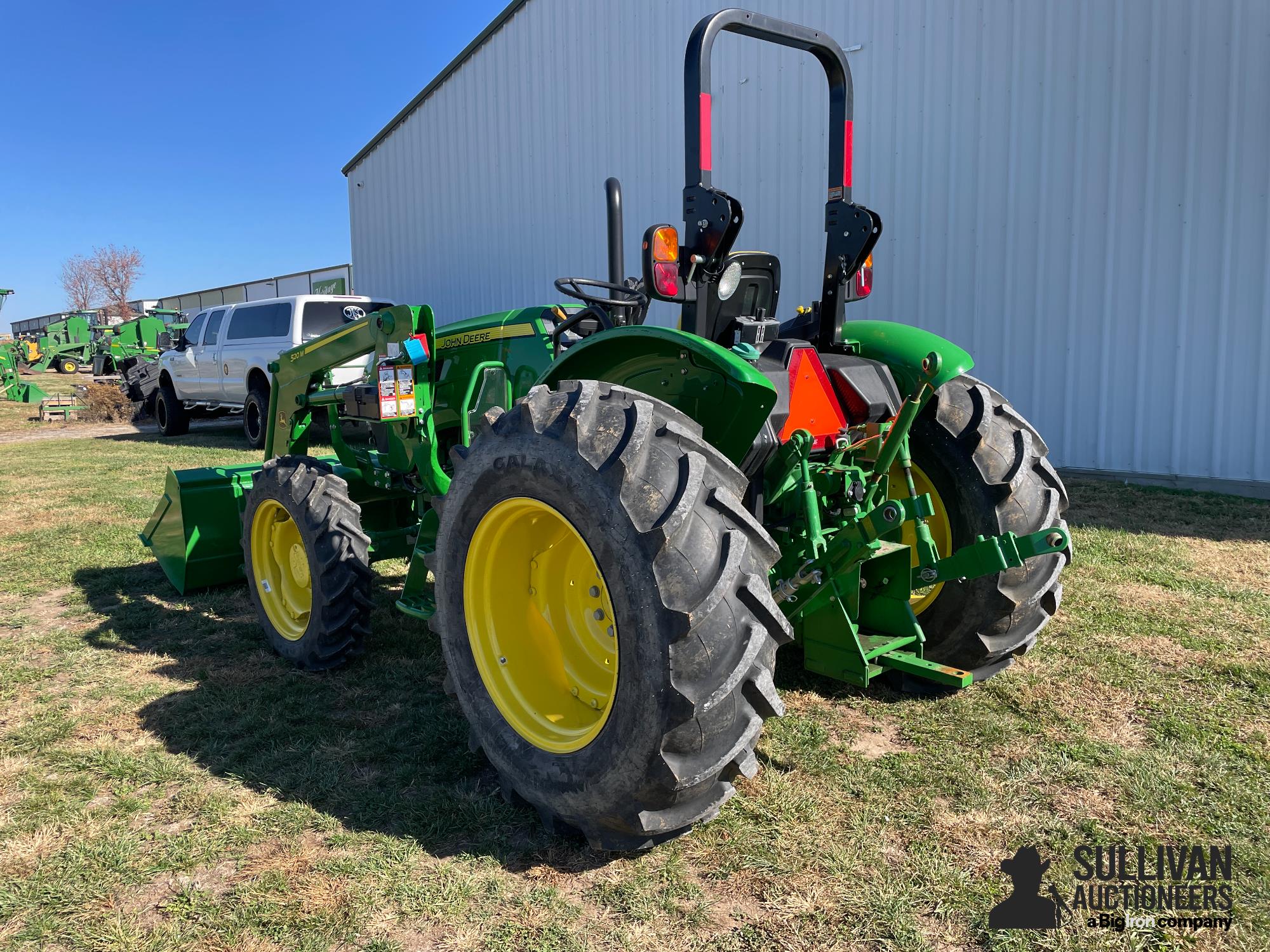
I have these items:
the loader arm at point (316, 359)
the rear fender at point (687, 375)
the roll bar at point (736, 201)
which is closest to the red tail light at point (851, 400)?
the roll bar at point (736, 201)

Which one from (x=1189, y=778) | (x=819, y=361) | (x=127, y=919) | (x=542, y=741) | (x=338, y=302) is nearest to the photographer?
(x=127, y=919)

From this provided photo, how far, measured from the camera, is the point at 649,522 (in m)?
2.12

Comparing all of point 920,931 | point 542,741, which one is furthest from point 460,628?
point 920,931

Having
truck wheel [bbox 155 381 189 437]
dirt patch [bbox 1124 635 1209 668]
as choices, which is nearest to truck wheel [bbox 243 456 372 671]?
dirt patch [bbox 1124 635 1209 668]

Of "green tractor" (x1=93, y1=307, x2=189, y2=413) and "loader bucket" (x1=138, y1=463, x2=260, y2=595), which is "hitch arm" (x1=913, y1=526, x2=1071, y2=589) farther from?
"green tractor" (x1=93, y1=307, x2=189, y2=413)

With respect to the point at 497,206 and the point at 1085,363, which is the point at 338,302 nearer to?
the point at 497,206

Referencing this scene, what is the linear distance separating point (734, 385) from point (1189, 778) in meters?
1.90

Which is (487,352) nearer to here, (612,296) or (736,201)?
(612,296)

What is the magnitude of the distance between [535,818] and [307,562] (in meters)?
1.89

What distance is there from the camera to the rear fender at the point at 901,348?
342 cm

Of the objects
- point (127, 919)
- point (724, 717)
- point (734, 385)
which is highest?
point (734, 385)

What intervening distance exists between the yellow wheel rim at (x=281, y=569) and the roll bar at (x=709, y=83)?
2546mm

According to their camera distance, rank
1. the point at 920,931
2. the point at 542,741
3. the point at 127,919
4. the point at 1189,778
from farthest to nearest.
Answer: the point at 1189,778 < the point at 542,741 < the point at 127,919 < the point at 920,931

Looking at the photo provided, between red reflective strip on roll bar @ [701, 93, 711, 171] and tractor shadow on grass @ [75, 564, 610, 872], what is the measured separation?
2109 millimetres
